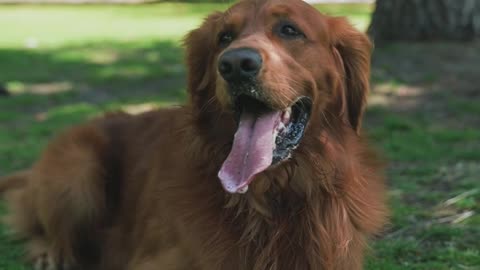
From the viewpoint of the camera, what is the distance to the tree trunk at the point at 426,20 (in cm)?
922

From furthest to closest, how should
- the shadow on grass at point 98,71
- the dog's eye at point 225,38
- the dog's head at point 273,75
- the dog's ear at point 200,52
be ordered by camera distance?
the shadow on grass at point 98,71 < the dog's ear at point 200,52 < the dog's eye at point 225,38 < the dog's head at point 273,75

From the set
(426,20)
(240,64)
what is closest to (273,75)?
(240,64)

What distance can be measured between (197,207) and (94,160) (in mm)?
1441

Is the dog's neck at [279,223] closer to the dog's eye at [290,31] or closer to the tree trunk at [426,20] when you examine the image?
the dog's eye at [290,31]

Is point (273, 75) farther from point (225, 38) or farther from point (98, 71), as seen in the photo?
point (98, 71)

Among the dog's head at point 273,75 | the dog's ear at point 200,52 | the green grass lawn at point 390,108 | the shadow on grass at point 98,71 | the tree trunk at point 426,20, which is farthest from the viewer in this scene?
the shadow on grass at point 98,71

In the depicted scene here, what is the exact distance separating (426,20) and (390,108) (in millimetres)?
1548

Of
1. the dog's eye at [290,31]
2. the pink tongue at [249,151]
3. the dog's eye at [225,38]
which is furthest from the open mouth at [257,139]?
the dog's eye at [225,38]

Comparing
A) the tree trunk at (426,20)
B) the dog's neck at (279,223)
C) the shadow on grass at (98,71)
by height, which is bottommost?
the shadow on grass at (98,71)

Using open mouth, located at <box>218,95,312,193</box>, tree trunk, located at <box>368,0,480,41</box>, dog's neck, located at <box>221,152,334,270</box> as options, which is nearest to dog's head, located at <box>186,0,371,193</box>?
open mouth, located at <box>218,95,312,193</box>

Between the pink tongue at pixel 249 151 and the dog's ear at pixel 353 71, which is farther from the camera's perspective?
the dog's ear at pixel 353 71

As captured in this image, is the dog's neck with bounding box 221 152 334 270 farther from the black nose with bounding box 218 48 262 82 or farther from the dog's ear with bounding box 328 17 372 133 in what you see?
the black nose with bounding box 218 48 262 82

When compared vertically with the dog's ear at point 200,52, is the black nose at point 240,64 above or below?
above

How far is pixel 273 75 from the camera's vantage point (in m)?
3.49
